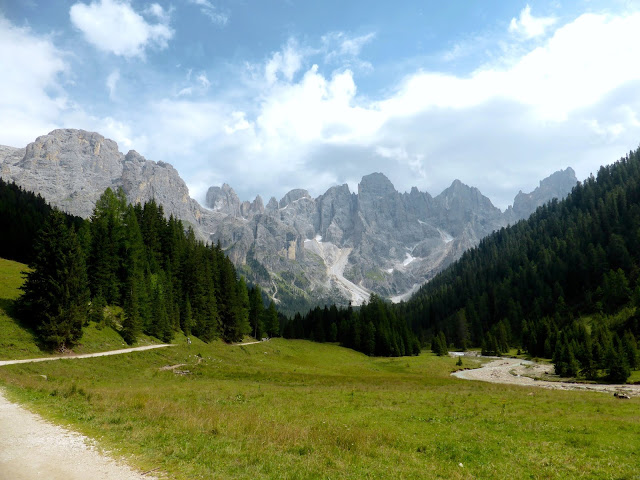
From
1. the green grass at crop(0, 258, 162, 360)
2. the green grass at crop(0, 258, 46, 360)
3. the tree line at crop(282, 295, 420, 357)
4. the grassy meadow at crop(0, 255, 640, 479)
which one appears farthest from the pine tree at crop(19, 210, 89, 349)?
the tree line at crop(282, 295, 420, 357)

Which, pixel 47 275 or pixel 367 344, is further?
pixel 367 344

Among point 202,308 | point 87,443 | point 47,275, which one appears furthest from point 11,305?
point 87,443

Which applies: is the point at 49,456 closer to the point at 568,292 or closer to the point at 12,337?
the point at 12,337

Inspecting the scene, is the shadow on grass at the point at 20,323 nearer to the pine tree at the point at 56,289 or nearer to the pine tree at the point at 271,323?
the pine tree at the point at 56,289

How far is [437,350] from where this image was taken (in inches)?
5074

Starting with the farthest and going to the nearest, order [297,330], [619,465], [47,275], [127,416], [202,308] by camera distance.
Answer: [297,330] → [202,308] → [47,275] → [127,416] → [619,465]

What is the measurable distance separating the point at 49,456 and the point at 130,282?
61.1 m

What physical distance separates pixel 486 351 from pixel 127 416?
148536 millimetres

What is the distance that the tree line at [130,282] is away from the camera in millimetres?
45656

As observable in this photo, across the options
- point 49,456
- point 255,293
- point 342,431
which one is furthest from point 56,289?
point 255,293

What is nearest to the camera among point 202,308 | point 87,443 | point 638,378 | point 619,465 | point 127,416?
point 87,443

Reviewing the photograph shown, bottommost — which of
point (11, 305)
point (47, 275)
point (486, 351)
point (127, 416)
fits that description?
point (486, 351)

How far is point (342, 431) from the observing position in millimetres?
18109

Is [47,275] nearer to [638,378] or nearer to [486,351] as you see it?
[638,378]
